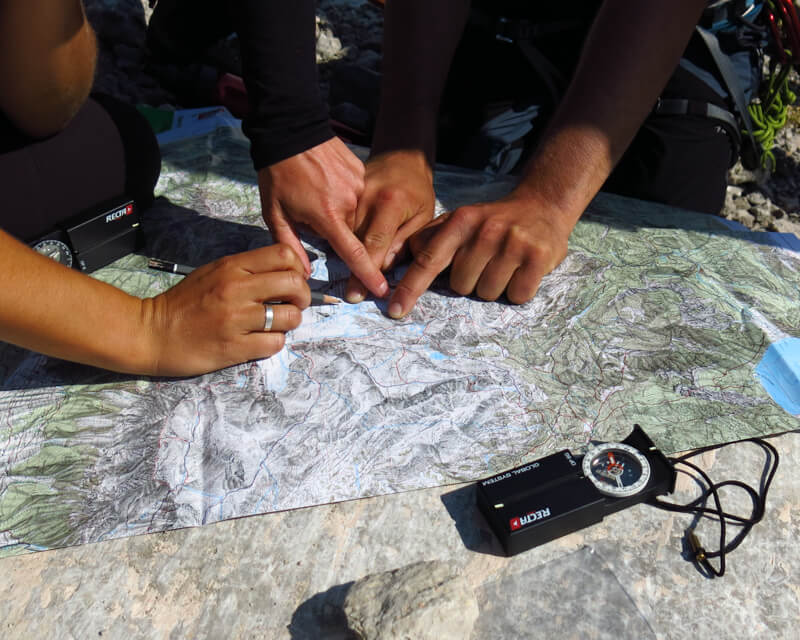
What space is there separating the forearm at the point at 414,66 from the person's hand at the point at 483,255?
0.37 meters

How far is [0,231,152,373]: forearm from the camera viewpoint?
0.96 meters

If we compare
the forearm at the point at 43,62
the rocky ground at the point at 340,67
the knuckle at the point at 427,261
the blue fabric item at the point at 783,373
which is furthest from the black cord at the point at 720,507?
the forearm at the point at 43,62

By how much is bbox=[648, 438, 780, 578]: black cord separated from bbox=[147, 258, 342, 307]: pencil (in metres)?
0.73

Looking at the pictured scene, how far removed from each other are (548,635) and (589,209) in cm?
116

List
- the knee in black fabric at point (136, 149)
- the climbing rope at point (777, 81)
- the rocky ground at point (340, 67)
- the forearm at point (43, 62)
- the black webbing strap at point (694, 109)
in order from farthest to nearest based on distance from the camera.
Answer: the rocky ground at point (340, 67), the climbing rope at point (777, 81), the black webbing strap at point (694, 109), the knee in black fabric at point (136, 149), the forearm at point (43, 62)

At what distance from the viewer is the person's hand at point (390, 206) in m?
1.38

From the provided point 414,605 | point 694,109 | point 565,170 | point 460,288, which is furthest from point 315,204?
point 694,109

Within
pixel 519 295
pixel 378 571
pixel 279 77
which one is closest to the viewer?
pixel 378 571

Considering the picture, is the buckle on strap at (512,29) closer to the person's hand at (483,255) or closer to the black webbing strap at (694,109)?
the black webbing strap at (694,109)

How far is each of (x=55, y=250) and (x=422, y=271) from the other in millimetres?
795

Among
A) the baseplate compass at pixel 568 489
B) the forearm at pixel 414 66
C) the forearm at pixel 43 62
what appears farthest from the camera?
the forearm at pixel 414 66

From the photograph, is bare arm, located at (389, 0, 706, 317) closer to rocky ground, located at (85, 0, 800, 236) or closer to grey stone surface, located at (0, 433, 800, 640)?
grey stone surface, located at (0, 433, 800, 640)

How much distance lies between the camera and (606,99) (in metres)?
1.46

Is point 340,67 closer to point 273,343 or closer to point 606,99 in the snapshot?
point 606,99
